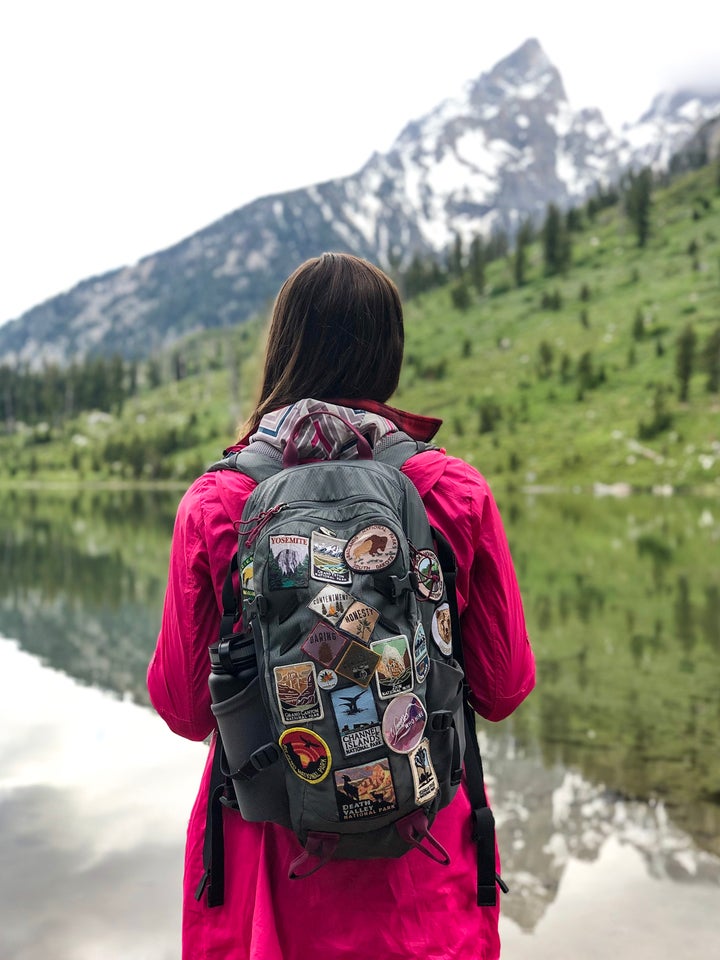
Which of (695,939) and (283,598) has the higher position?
(283,598)

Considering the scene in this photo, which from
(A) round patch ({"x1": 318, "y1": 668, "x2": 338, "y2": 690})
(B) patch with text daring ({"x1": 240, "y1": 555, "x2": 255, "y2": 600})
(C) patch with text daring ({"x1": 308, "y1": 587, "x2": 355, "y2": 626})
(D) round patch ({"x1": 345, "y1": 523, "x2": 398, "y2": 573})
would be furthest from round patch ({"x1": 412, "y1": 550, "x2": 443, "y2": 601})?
(B) patch with text daring ({"x1": 240, "y1": 555, "x2": 255, "y2": 600})

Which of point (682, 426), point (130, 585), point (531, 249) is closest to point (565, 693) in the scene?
point (130, 585)

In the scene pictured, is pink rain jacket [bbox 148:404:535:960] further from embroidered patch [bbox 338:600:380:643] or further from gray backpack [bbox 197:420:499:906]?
embroidered patch [bbox 338:600:380:643]

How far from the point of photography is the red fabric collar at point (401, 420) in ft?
9.06

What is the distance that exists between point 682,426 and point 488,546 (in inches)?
2736

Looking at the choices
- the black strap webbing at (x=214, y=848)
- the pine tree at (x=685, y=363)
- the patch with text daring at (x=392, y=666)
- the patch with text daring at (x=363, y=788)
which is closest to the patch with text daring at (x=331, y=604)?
the patch with text daring at (x=392, y=666)

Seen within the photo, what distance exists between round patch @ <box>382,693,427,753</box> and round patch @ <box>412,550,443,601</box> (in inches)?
11.1

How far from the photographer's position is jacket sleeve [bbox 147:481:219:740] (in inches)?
102

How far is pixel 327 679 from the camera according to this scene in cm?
228

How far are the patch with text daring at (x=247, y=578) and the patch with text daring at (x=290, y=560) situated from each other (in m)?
0.11

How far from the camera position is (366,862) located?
2473 mm

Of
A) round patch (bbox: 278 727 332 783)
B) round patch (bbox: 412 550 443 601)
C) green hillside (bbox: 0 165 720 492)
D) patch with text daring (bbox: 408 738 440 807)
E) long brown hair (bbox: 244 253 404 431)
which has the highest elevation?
long brown hair (bbox: 244 253 404 431)

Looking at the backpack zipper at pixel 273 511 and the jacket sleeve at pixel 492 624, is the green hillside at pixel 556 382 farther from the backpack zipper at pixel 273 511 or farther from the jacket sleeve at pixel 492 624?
the backpack zipper at pixel 273 511

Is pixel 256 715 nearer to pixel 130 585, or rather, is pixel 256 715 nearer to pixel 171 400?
pixel 130 585
